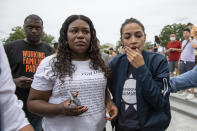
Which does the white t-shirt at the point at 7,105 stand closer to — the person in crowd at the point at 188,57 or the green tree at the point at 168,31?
the person in crowd at the point at 188,57

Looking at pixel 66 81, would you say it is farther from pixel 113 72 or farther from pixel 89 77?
pixel 113 72

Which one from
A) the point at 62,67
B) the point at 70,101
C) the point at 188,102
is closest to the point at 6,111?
the point at 70,101

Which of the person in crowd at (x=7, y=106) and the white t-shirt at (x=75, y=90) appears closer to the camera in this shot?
the person in crowd at (x=7, y=106)

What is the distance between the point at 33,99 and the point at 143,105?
37.1 inches

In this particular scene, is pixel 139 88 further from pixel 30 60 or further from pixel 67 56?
pixel 30 60

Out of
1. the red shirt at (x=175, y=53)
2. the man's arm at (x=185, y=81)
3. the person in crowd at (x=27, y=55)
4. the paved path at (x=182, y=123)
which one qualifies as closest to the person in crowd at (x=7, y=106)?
the person in crowd at (x=27, y=55)

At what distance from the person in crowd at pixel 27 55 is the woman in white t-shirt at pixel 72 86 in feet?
2.96

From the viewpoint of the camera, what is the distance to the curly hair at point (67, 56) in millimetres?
1406

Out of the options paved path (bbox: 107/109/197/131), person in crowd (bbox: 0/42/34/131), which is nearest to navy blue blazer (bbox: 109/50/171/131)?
person in crowd (bbox: 0/42/34/131)

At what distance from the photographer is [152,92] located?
1328 mm

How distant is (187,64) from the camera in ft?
16.7

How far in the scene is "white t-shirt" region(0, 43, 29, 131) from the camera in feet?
2.76

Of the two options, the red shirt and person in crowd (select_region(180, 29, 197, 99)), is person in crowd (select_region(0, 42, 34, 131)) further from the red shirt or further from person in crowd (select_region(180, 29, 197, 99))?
the red shirt

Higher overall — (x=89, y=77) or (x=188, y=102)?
(x=89, y=77)
